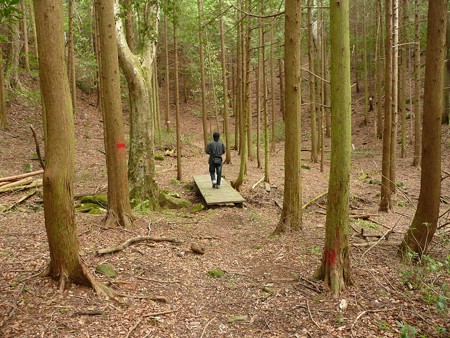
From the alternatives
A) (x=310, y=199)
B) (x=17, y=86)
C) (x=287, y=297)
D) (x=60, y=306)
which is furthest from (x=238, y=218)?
(x=17, y=86)

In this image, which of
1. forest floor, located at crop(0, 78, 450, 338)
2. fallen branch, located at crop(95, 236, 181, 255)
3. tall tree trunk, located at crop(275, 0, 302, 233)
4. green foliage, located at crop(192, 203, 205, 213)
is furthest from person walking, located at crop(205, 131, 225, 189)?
fallen branch, located at crop(95, 236, 181, 255)

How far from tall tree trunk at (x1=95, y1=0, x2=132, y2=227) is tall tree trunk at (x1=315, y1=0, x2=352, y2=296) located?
4.31 meters

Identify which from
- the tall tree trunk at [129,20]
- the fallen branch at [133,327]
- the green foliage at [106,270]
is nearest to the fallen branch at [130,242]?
the green foliage at [106,270]

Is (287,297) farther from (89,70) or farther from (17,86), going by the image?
(89,70)

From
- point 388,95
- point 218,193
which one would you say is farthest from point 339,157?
point 218,193

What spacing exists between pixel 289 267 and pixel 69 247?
3.67m

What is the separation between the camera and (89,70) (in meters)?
29.3

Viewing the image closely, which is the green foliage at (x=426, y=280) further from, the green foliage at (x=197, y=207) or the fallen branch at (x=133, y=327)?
the green foliage at (x=197, y=207)

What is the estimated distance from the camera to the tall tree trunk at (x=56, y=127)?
3.99m

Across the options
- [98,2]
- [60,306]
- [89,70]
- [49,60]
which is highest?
[89,70]

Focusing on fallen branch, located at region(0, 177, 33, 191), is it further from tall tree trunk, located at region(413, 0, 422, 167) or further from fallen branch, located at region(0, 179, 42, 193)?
tall tree trunk, located at region(413, 0, 422, 167)

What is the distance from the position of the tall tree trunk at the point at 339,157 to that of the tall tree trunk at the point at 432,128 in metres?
1.67

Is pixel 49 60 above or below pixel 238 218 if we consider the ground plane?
above

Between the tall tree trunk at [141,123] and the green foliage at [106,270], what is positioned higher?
the tall tree trunk at [141,123]
